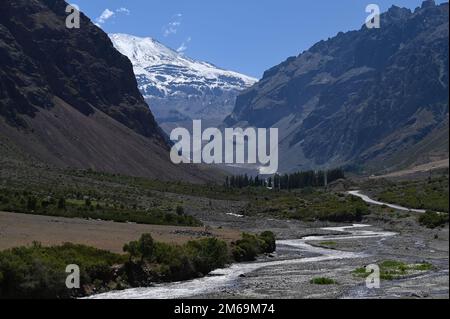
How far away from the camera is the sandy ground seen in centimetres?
5431

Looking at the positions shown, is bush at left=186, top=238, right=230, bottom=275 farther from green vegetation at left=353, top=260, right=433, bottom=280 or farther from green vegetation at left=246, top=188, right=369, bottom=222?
green vegetation at left=246, top=188, right=369, bottom=222

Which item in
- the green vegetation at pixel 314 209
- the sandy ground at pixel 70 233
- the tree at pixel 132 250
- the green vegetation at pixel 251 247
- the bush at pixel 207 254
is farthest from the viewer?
the green vegetation at pixel 314 209

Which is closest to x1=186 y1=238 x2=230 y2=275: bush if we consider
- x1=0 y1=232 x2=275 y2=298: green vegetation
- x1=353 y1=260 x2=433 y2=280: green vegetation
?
x1=0 y1=232 x2=275 y2=298: green vegetation

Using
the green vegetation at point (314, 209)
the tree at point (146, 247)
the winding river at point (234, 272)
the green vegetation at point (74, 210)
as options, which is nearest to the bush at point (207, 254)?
the winding river at point (234, 272)

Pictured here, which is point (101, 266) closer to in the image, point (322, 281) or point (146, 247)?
point (146, 247)

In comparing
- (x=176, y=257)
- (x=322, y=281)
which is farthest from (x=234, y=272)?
(x=322, y=281)

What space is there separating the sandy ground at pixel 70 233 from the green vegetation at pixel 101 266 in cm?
420

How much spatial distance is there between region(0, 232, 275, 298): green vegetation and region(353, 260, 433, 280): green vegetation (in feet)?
41.1

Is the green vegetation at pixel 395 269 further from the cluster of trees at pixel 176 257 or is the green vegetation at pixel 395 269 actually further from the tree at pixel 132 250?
the tree at pixel 132 250

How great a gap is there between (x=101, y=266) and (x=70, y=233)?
2099 centimetres

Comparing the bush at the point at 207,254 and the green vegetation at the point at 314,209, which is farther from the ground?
the green vegetation at the point at 314,209

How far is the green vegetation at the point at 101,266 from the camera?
119ft
